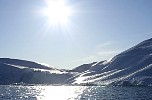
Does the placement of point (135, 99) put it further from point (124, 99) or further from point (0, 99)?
point (0, 99)

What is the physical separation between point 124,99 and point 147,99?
13572 millimetres

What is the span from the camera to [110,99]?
178000mm

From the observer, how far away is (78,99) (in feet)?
595

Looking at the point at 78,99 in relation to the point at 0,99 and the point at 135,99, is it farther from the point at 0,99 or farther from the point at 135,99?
the point at 0,99

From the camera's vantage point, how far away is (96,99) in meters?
179

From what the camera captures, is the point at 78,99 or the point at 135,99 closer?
the point at 135,99

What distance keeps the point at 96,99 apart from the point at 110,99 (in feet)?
26.2

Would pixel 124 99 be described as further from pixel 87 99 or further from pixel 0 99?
pixel 0 99

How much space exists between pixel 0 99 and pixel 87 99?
49.7m

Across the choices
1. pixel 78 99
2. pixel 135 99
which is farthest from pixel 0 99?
pixel 135 99

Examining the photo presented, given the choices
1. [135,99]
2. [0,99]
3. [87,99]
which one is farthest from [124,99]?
[0,99]

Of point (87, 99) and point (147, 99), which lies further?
point (87, 99)

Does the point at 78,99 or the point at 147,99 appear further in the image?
the point at 78,99

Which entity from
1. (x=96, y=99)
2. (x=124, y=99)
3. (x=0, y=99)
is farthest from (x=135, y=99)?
(x=0, y=99)
